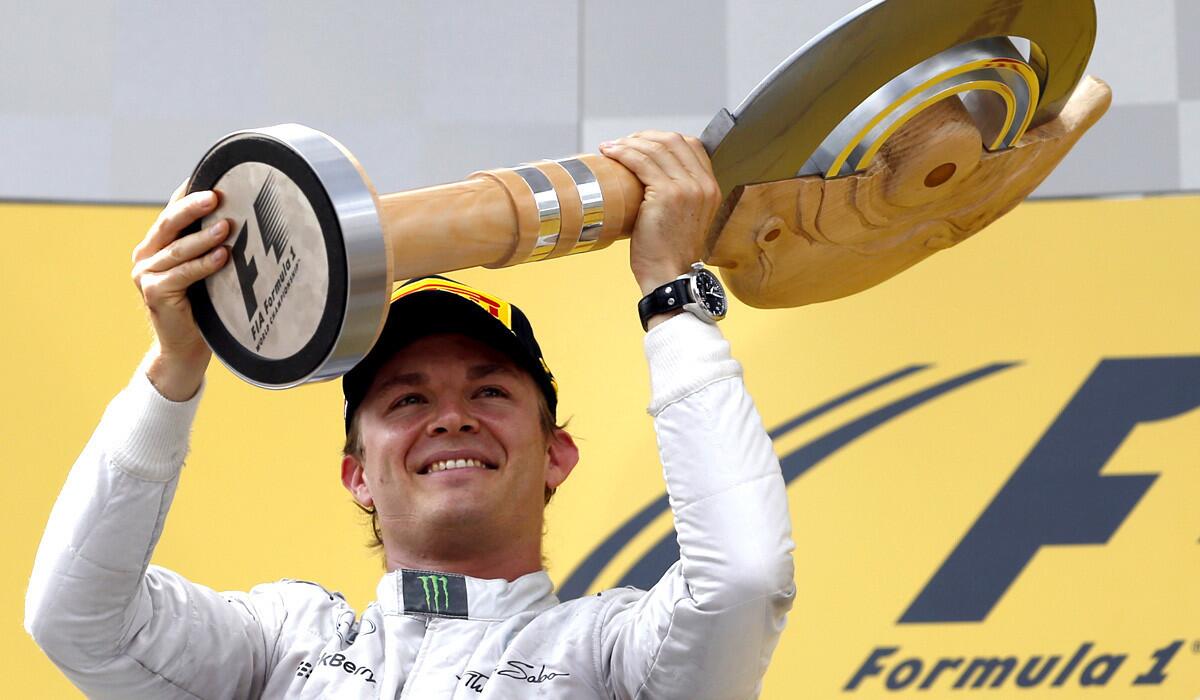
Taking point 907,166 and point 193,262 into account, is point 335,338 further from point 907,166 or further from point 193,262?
point 907,166

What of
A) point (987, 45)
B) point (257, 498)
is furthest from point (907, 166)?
point (257, 498)

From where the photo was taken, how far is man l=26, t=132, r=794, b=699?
1264 mm

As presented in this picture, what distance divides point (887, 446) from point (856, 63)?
4.12 feet

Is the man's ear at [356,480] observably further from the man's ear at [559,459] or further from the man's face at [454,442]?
the man's ear at [559,459]

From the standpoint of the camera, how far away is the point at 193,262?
1.18 metres

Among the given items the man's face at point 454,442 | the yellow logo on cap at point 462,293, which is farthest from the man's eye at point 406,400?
the yellow logo on cap at point 462,293

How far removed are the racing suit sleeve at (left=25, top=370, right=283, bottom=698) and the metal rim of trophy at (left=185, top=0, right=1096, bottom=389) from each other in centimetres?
20

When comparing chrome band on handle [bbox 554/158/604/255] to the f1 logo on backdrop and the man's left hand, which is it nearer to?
the man's left hand

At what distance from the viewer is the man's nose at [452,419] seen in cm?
152

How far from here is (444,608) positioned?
1.47 metres

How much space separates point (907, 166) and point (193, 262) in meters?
0.62

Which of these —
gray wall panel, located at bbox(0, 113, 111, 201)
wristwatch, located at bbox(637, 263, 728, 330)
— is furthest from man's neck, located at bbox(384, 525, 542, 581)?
gray wall panel, located at bbox(0, 113, 111, 201)

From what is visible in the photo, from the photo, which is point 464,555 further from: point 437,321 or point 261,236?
point 261,236

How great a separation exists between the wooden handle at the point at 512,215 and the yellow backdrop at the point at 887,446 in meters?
1.18
